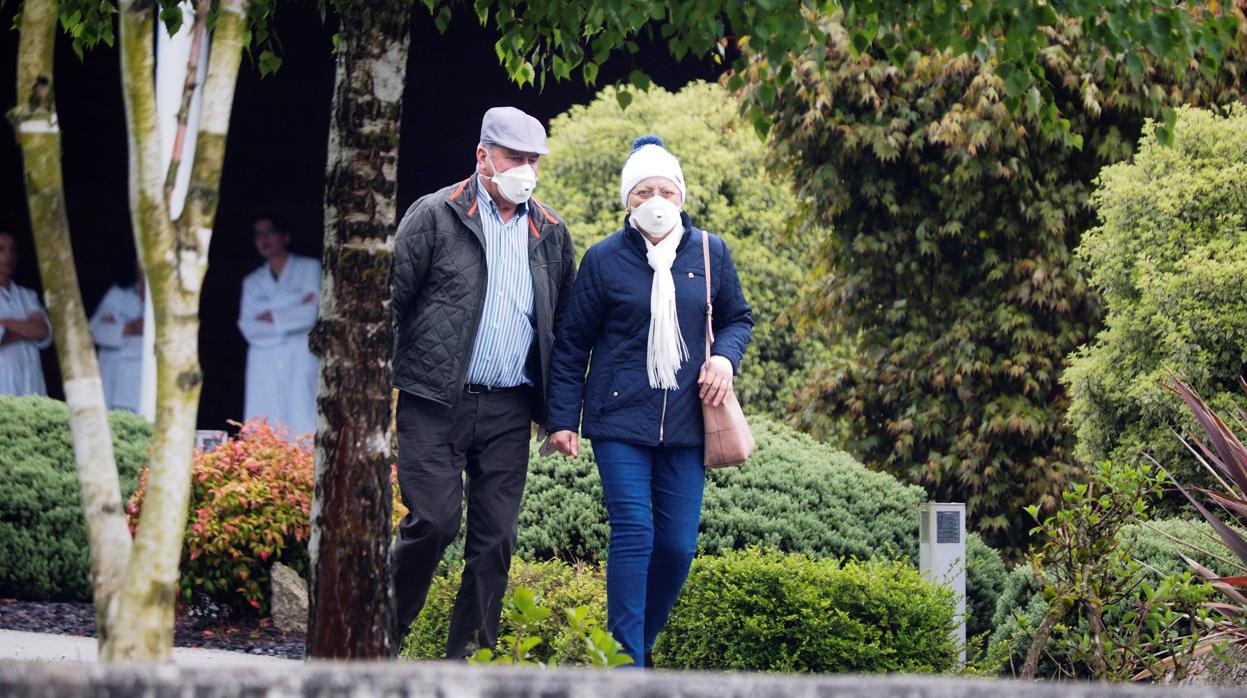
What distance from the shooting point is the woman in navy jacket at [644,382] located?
5152mm

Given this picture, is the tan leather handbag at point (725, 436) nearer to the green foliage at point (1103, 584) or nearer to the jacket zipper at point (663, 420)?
the jacket zipper at point (663, 420)

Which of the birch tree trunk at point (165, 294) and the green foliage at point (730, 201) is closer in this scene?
the birch tree trunk at point (165, 294)

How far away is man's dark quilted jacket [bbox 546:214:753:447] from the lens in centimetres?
518

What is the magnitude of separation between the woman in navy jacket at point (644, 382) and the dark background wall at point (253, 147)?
8348 millimetres

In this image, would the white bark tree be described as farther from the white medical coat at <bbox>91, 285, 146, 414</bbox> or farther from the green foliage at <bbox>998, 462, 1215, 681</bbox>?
the white medical coat at <bbox>91, 285, 146, 414</bbox>

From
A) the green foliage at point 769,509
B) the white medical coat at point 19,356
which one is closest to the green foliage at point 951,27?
the green foliage at point 769,509

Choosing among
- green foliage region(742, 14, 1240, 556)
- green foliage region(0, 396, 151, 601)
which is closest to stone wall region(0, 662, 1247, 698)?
green foliage region(0, 396, 151, 601)

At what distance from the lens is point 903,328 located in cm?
1019

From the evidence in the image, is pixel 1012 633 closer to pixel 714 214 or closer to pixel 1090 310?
pixel 1090 310

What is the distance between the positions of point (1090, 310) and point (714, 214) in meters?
3.10

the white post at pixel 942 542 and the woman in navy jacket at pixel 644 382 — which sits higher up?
the woman in navy jacket at pixel 644 382

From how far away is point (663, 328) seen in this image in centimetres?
520

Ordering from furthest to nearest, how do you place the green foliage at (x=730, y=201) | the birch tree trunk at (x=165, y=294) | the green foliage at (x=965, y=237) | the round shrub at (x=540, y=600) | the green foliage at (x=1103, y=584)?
the green foliage at (x=730, y=201)
the green foliage at (x=965, y=237)
the round shrub at (x=540, y=600)
the green foliage at (x=1103, y=584)
the birch tree trunk at (x=165, y=294)

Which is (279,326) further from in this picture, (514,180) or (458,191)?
(514,180)
